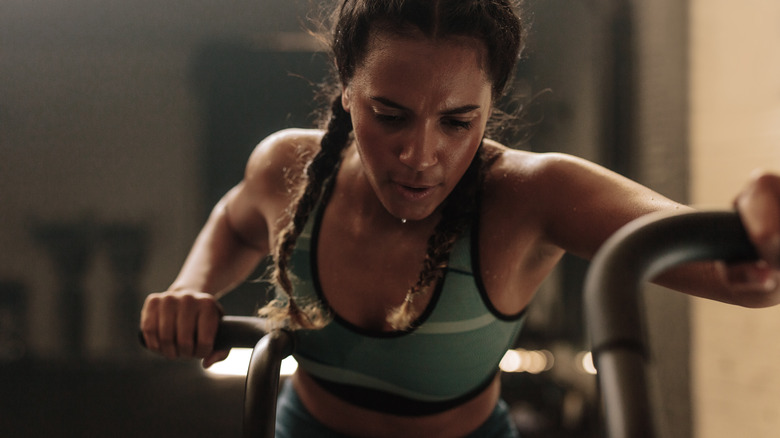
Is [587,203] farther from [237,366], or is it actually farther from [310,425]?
[237,366]

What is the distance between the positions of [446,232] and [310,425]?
1.11 feet

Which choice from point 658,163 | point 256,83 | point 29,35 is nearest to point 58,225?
point 29,35

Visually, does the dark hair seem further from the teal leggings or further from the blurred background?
the blurred background

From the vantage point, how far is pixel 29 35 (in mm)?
1702

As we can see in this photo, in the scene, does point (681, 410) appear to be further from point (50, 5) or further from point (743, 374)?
point (50, 5)

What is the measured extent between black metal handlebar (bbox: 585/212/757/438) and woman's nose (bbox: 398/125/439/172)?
30cm

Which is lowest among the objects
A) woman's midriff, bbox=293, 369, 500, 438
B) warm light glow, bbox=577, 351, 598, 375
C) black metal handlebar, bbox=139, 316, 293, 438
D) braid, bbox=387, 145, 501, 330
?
warm light glow, bbox=577, 351, 598, 375

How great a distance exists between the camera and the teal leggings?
85cm

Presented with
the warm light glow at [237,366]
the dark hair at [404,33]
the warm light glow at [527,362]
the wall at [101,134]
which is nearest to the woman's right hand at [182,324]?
the dark hair at [404,33]

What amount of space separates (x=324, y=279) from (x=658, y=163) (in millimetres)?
1106

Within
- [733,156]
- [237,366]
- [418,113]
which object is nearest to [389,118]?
[418,113]

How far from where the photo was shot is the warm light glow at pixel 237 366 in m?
1.74

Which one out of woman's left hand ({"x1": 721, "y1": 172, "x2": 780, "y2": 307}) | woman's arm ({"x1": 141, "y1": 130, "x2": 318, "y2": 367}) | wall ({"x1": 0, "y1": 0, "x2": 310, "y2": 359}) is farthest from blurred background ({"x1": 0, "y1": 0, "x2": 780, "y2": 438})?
woman's left hand ({"x1": 721, "y1": 172, "x2": 780, "y2": 307})

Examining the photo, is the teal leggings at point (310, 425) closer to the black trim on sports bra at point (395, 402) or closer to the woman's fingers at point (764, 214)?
the black trim on sports bra at point (395, 402)
